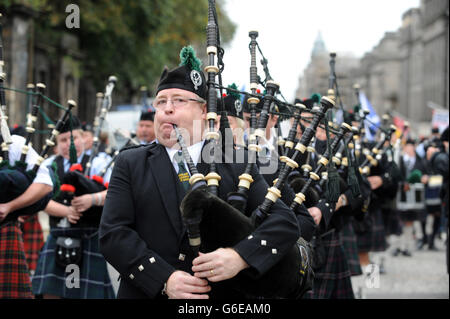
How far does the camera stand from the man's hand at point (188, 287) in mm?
2111

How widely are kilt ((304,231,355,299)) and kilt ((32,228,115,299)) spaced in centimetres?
172

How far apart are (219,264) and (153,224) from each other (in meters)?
0.40

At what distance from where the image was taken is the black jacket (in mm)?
2170

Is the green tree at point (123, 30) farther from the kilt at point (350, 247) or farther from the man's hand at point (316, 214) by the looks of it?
the man's hand at point (316, 214)

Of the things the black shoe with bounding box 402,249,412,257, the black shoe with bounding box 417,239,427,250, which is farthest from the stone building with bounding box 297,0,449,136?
the black shoe with bounding box 402,249,412,257

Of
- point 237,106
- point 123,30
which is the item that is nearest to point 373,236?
point 237,106

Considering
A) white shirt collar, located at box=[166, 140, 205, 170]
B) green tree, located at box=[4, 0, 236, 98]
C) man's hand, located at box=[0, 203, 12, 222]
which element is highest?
green tree, located at box=[4, 0, 236, 98]

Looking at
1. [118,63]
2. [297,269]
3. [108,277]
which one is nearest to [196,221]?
[297,269]

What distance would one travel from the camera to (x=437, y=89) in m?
34.8

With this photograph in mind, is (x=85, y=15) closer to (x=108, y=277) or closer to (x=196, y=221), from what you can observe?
(x=108, y=277)

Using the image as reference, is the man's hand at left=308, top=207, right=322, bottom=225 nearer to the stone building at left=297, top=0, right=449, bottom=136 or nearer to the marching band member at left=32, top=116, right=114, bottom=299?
the marching band member at left=32, top=116, right=114, bottom=299

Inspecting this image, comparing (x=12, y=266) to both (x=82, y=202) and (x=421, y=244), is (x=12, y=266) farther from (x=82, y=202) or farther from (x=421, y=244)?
(x=421, y=244)

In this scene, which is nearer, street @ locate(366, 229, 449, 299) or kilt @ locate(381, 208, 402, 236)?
street @ locate(366, 229, 449, 299)

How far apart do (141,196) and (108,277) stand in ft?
8.79
